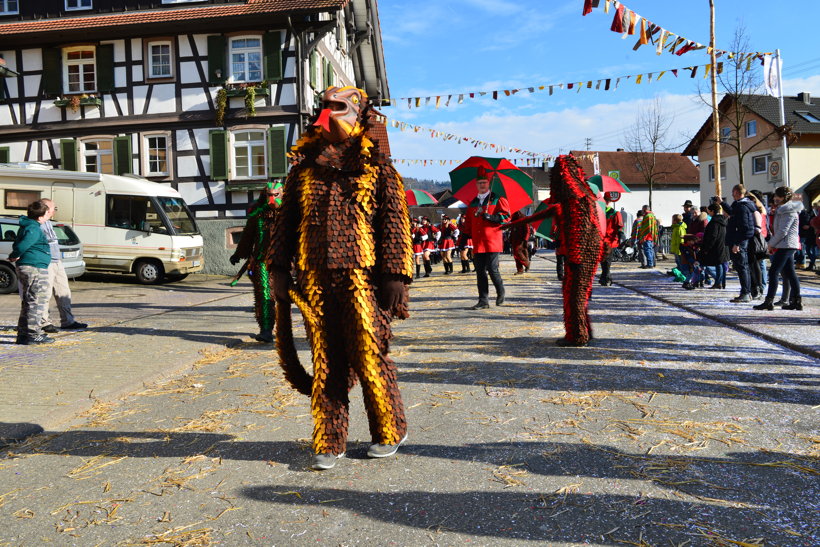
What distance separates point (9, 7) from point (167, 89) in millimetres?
6840

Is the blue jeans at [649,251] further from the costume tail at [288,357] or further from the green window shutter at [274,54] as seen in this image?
the costume tail at [288,357]

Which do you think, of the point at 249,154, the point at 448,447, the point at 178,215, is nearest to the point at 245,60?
the point at 249,154

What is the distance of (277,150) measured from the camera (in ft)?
71.4

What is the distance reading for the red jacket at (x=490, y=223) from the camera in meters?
10.7

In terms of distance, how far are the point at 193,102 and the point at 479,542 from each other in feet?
71.8

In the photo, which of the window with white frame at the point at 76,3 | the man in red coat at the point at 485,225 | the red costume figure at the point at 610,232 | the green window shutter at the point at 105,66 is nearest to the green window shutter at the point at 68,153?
the green window shutter at the point at 105,66

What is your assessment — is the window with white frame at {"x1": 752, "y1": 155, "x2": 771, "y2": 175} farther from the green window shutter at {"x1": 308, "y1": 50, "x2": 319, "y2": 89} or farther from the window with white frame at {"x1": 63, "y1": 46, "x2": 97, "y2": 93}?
the window with white frame at {"x1": 63, "y1": 46, "x2": 97, "y2": 93}

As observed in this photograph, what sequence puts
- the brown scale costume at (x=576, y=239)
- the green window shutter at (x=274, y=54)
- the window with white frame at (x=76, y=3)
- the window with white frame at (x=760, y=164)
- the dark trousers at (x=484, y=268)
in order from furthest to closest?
the window with white frame at (x=760, y=164) → the window with white frame at (x=76, y=3) → the green window shutter at (x=274, y=54) → the dark trousers at (x=484, y=268) → the brown scale costume at (x=576, y=239)

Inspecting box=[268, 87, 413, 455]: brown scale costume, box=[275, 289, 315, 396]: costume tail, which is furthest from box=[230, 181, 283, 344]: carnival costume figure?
box=[268, 87, 413, 455]: brown scale costume

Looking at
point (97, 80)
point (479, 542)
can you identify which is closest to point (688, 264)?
point (479, 542)

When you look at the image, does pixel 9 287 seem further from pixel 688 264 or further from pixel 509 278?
pixel 688 264

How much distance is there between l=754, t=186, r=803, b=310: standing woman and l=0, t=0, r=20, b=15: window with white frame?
81.0 ft

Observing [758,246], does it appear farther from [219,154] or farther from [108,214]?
[219,154]

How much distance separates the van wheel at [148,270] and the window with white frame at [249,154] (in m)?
4.84
